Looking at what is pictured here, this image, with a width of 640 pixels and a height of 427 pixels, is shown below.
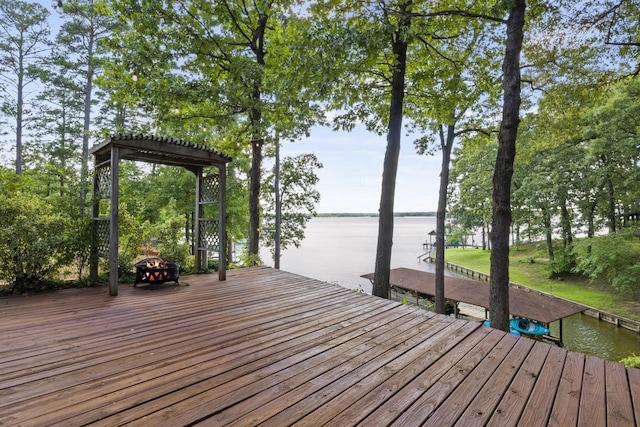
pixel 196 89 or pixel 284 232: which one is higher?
pixel 196 89

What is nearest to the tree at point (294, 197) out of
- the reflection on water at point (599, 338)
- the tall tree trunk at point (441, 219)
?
the tall tree trunk at point (441, 219)

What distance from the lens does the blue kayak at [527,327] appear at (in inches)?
420

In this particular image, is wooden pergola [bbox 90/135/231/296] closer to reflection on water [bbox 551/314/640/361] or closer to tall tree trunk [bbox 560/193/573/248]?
reflection on water [bbox 551/314/640/361]

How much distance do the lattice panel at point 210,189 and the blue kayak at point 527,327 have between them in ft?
38.4

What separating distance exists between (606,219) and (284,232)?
1799cm

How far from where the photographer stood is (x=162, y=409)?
1818 mm

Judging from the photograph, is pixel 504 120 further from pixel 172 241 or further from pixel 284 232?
pixel 284 232

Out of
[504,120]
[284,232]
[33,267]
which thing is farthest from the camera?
[284,232]

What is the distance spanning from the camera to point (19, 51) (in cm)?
1330

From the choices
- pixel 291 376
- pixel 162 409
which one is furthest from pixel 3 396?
pixel 291 376

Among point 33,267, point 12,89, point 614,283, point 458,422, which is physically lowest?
point 614,283

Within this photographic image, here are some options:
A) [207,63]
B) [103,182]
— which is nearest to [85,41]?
[207,63]

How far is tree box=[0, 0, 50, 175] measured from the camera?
12992mm

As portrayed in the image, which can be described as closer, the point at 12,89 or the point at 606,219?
the point at 12,89
